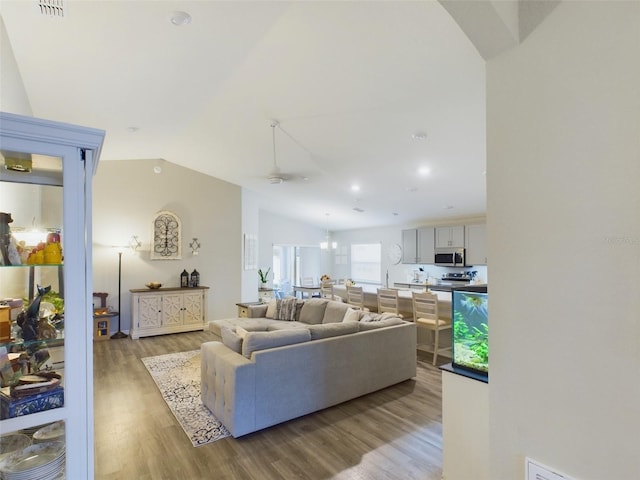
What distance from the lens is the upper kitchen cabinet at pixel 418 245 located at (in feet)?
25.8

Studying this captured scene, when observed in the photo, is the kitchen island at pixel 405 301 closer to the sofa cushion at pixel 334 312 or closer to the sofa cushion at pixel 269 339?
the sofa cushion at pixel 334 312

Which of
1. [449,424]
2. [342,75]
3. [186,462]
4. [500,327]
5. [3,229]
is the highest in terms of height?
[342,75]

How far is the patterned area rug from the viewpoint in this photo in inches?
116

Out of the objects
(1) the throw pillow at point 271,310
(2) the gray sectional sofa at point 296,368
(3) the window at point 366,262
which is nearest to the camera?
(2) the gray sectional sofa at point 296,368

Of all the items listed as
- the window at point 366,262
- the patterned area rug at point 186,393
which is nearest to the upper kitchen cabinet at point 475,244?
the window at point 366,262

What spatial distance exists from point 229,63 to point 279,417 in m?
3.34

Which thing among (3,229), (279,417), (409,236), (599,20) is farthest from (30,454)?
(409,236)

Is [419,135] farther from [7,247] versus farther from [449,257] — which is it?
[449,257]

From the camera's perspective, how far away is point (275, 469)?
244 cm

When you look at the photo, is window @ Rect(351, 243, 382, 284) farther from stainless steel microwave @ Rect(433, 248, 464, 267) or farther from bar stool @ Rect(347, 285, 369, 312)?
bar stool @ Rect(347, 285, 369, 312)

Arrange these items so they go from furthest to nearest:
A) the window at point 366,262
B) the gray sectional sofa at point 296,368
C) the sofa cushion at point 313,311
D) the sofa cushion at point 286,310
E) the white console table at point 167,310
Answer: the window at point 366,262 < the white console table at point 167,310 < the sofa cushion at point 286,310 < the sofa cushion at point 313,311 < the gray sectional sofa at point 296,368

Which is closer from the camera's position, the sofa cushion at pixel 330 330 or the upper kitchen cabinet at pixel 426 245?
the sofa cushion at pixel 330 330

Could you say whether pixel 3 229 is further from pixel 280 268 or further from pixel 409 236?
pixel 280 268

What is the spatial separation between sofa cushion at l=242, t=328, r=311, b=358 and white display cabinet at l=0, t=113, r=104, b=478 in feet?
5.59
